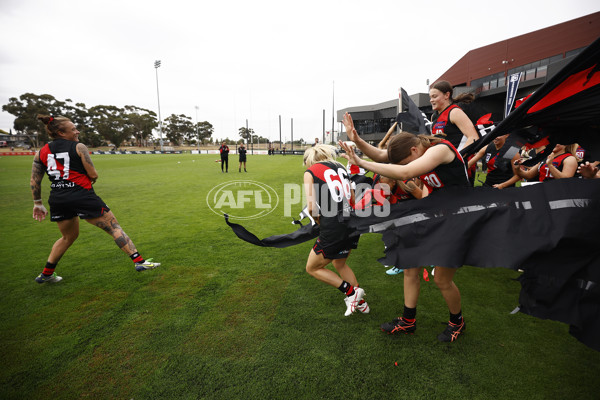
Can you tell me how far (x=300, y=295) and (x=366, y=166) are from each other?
2220mm

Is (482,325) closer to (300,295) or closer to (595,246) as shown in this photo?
(595,246)

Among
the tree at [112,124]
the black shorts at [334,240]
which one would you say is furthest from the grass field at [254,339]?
the tree at [112,124]

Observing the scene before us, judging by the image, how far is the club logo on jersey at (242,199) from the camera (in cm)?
811

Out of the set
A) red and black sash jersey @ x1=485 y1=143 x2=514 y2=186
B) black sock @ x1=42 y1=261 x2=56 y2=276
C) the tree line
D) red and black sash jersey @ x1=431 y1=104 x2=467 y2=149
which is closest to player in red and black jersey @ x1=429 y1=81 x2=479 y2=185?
red and black sash jersey @ x1=431 y1=104 x2=467 y2=149

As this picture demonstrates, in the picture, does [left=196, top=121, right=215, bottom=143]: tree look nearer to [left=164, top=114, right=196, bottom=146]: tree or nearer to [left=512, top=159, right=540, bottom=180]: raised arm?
[left=164, top=114, right=196, bottom=146]: tree

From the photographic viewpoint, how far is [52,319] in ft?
9.99

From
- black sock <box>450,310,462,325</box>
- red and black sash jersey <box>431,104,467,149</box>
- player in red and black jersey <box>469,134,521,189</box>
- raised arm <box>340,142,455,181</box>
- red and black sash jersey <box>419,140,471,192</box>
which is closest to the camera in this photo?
raised arm <box>340,142,455,181</box>

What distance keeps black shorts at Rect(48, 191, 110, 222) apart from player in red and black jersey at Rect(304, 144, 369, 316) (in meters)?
3.03

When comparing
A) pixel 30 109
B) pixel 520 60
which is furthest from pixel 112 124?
pixel 520 60

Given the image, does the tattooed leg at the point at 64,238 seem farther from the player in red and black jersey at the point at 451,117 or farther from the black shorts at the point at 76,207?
the player in red and black jersey at the point at 451,117

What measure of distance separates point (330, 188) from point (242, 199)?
7767 millimetres

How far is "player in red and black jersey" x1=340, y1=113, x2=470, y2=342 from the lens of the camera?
1.93 metres

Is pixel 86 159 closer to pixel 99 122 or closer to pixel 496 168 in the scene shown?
pixel 496 168

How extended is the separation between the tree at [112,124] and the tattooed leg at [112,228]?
83540 millimetres
